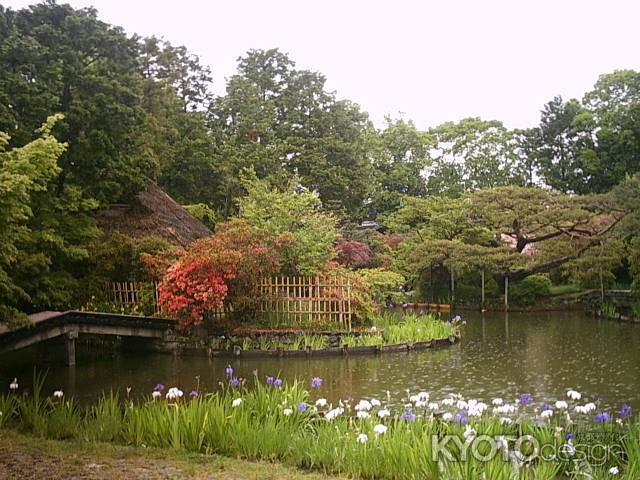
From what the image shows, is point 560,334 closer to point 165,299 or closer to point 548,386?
point 548,386

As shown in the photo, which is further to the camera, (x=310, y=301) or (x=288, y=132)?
(x=288, y=132)

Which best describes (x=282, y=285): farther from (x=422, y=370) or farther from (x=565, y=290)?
(x=565, y=290)

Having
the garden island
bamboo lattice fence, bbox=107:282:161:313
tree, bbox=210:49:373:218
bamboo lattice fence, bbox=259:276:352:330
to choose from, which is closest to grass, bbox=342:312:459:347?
the garden island

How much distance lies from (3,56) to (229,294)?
773cm

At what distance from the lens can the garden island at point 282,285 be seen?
6.24 metres

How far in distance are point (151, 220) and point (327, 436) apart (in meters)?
15.4

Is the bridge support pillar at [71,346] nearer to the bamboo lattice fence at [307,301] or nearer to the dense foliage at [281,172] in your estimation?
the dense foliage at [281,172]

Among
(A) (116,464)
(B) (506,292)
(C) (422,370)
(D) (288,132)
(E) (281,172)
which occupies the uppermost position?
(D) (288,132)

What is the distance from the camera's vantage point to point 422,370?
13.0 meters

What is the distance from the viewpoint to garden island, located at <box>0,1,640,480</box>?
6.24 meters

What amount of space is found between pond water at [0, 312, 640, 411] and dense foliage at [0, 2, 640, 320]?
1.69 m

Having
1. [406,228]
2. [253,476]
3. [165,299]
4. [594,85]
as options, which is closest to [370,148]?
[406,228]

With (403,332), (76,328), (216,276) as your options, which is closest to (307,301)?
(216,276)

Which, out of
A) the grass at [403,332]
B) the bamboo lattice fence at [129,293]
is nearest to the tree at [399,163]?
the grass at [403,332]
